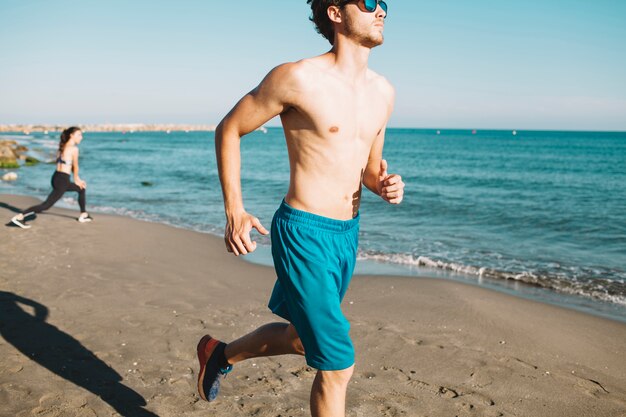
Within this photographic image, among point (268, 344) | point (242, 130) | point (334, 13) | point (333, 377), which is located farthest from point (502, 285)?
point (242, 130)

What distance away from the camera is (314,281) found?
226 centimetres

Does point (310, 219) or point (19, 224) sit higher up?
point (310, 219)

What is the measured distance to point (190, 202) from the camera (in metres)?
16.1

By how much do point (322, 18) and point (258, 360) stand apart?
2.69 metres

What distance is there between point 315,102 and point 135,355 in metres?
2.85

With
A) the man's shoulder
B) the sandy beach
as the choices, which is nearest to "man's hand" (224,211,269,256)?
the man's shoulder

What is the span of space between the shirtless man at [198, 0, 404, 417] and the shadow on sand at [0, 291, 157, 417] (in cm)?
157

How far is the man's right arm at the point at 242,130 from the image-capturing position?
88.5 inches

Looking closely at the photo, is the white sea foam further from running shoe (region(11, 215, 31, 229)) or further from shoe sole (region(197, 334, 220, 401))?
running shoe (region(11, 215, 31, 229))

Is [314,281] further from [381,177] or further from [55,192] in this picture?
[55,192]

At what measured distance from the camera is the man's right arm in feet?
7.38

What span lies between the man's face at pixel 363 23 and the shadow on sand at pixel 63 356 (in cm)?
263

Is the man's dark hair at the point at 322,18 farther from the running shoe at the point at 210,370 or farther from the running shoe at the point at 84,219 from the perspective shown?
the running shoe at the point at 84,219

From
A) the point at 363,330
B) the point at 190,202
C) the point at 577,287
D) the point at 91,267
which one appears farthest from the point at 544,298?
the point at 190,202
